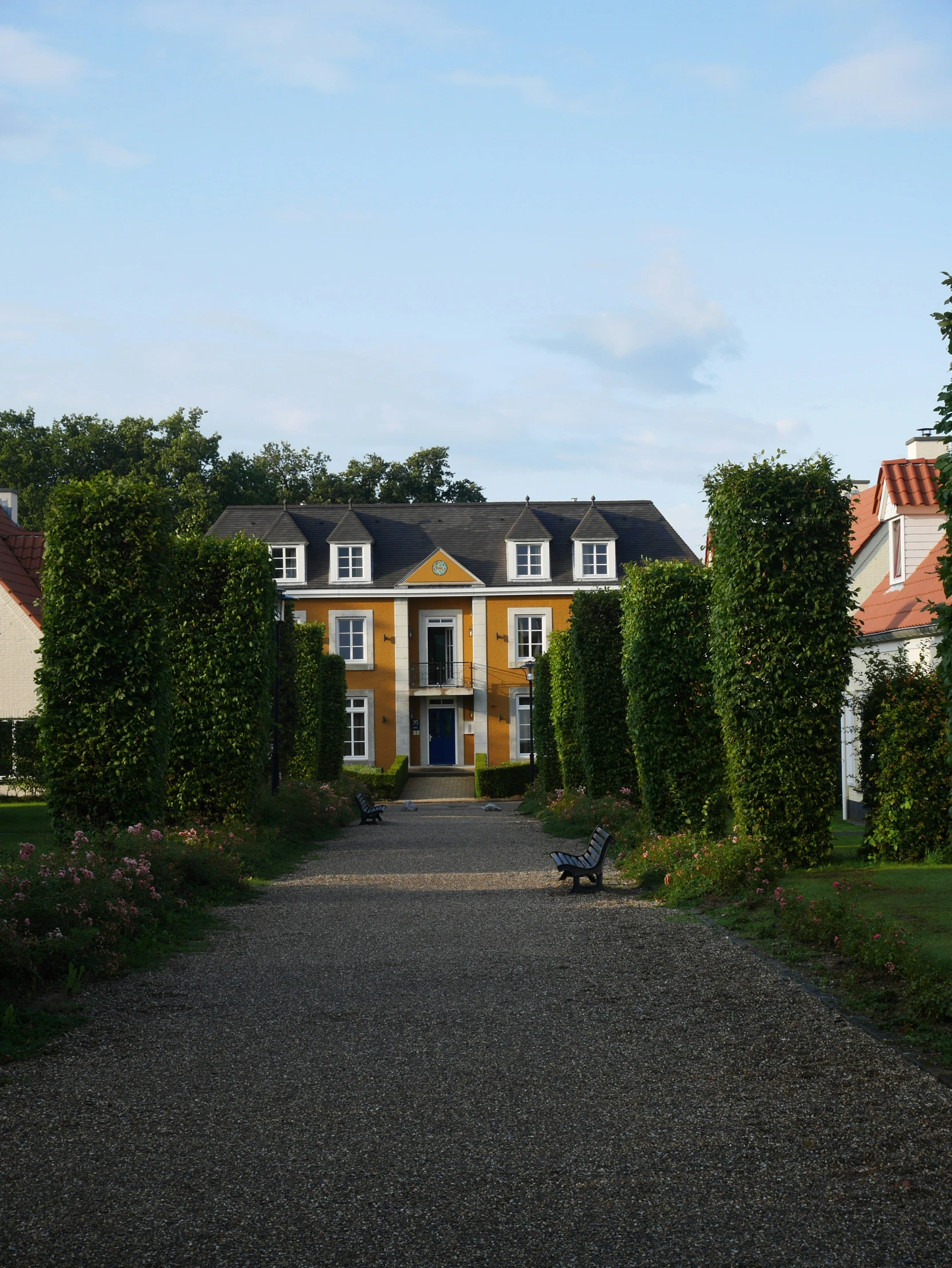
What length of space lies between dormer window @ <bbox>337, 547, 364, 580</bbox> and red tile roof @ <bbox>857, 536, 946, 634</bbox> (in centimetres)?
2388

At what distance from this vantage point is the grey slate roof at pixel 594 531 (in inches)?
1678

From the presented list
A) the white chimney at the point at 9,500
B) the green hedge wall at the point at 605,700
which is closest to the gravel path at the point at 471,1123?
the green hedge wall at the point at 605,700

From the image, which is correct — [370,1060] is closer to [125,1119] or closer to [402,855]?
[125,1119]

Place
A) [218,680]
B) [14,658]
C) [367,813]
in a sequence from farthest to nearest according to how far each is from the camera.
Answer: [14,658]
[367,813]
[218,680]

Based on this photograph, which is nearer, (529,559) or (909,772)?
(909,772)

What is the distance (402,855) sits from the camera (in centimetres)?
1761

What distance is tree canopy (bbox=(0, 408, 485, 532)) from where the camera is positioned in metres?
56.1

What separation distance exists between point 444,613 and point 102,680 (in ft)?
101

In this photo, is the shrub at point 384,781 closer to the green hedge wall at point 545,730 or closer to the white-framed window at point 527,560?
the green hedge wall at point 545,730

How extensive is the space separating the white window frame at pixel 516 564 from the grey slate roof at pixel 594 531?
1209 millimetres

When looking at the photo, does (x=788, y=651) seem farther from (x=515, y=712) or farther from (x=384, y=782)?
(x=515, y=712)

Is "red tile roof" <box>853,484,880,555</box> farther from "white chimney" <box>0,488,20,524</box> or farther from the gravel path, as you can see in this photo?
"white chimney" <box>0,488,20,524</box>

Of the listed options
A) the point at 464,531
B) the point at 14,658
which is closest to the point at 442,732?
the point at 464,531

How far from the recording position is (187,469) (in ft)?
190
